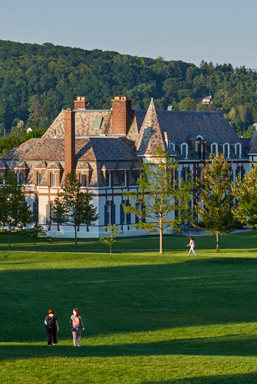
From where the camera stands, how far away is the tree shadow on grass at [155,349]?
87.4 feet

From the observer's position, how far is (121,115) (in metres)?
95.0

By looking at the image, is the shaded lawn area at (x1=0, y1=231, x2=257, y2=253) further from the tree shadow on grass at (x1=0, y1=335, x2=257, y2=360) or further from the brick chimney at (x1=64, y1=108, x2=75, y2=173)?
the tree shadow on grass at (x1=0, y1=335, x2=257, y2=360)

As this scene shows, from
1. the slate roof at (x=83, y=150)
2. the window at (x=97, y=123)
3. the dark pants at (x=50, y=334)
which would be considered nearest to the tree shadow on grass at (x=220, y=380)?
the dark pants at (x=50, y=334)

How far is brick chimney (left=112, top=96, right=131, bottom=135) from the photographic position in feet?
310

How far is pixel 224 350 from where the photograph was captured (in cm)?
2886

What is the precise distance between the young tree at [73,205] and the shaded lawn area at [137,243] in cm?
258

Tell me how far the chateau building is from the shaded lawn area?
15.5 ft

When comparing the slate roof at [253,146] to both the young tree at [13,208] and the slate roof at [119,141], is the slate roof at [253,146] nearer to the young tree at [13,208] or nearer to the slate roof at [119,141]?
the slate roof at [119,141]

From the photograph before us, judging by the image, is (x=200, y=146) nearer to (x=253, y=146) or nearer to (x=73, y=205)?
(x=253, y=146)

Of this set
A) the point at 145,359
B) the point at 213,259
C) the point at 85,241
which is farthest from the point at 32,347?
the point at 85,241

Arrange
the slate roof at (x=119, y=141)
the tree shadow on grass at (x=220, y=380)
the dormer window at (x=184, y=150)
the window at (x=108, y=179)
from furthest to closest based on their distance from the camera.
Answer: the dormer window at (x=184, y=150) < the slate roof at (x=119, y=141) < the window at (x=108, y=179) < the tree shadow on grass at (x=220, y=380)

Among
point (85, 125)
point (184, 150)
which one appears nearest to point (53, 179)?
point (85, 125)

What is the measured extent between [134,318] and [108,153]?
5278 centimetres

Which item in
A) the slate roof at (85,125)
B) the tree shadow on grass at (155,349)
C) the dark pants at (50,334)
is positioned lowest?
the tree shadow on grass at (155,349)
